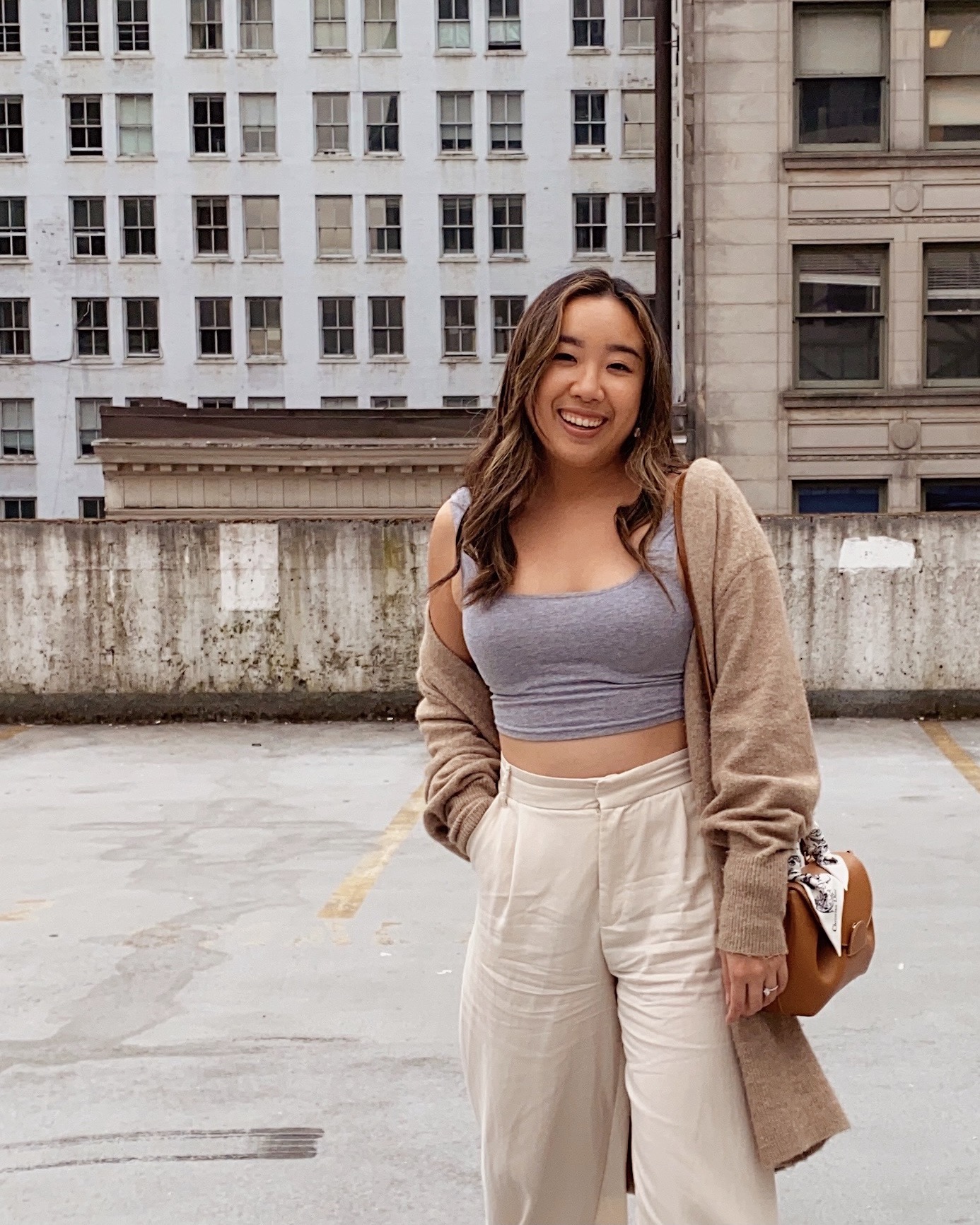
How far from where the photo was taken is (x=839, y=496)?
999 inches

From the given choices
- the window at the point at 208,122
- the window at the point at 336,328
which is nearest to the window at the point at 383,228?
the window at the point at 336,328

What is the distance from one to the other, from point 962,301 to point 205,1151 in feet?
77.3

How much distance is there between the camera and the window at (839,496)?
2528 centimetres

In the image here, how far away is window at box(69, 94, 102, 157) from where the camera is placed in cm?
5134

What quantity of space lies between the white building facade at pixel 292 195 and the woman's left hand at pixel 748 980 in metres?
48.8

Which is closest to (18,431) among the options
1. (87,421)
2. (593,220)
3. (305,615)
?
(87,421)

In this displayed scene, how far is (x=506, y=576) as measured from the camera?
8.03ft

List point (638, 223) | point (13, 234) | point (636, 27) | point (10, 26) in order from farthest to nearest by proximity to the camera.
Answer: point (13, 234) < point (10, 26) < point (638, 223) < point (636, 27)

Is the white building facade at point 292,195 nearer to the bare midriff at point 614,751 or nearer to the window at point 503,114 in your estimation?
the window at point 503,114

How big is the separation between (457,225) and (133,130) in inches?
471

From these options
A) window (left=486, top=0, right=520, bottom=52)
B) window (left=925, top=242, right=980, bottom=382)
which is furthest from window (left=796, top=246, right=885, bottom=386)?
window (left=486, top=0, right=520, bottom=52)

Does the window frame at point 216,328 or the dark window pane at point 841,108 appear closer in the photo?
the dark window pane at point 841,108

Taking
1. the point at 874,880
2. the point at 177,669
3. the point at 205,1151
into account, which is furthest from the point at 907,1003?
the point at 177,669

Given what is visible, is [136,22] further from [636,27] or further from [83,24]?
[636,27]
